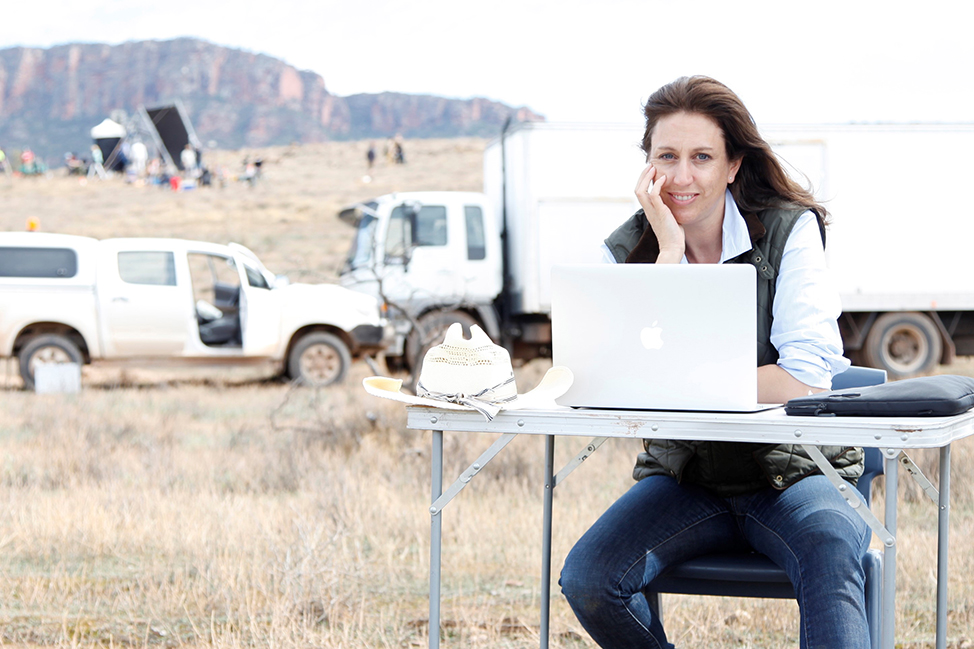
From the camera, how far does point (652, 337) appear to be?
2045 millimetres

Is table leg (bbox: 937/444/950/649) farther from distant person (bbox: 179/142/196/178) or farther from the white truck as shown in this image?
distant person (bbox: 179/142/196/178)

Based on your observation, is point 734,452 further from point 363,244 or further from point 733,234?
point 363,244

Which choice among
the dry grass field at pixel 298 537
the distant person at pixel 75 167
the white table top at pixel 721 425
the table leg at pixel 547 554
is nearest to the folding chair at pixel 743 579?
the table leg at pixel 547 554

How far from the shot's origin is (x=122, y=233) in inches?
984

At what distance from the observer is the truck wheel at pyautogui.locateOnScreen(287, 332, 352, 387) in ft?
36.7

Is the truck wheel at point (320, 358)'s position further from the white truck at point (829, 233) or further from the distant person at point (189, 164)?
the distant person at point (189, 164)

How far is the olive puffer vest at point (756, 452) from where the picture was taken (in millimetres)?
2295

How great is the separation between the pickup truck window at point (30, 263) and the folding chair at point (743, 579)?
31.5ft

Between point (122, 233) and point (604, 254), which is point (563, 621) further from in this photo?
point (122, 233)

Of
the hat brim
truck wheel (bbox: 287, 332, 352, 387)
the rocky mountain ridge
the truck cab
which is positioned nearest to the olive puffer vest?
the hat brim

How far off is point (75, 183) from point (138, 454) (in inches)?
1262

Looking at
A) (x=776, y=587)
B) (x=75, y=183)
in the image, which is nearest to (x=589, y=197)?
(x=776, y=587)

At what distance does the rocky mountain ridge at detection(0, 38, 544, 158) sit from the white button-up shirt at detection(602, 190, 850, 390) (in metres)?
143

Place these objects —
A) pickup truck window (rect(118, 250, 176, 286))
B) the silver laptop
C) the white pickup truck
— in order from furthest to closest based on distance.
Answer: pickup truck window (rect(118, 250, 176, 286)), the white pickup truck, the silver laptop
